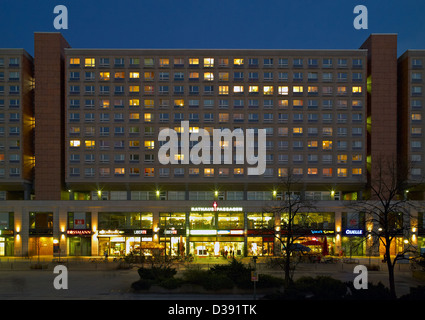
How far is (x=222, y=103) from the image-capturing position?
68562mm

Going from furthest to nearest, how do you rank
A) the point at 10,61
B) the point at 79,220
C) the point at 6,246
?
the point at 10,61
the point at 79,220
the point at 6,246

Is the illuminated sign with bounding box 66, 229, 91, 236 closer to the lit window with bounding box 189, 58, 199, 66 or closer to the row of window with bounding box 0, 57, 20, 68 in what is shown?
the row of window with bounding box 0, 57, 20, 68

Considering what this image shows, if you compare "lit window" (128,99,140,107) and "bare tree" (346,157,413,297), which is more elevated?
"lit window" (128,99,140,107)

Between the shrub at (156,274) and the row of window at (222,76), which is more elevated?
the row of window at (222,76)

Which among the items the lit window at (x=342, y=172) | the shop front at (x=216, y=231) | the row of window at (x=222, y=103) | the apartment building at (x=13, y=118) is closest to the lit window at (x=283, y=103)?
the row of window at (x=222, y=103)

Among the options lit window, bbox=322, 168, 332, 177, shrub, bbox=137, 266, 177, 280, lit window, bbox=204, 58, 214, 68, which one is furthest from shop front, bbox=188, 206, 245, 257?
shrub, bbox=137, 266, 177, 280

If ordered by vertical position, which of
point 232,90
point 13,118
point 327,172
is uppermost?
point 232,90

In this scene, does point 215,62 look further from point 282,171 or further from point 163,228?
point 163,228

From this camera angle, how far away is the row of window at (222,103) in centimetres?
6812

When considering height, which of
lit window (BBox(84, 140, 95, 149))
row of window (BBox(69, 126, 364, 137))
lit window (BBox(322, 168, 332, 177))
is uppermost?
row of window (BBox(69, 126, 364, 137))

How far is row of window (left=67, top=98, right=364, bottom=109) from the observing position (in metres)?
68.1

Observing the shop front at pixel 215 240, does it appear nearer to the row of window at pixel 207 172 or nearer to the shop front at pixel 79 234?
the row of window at pixel 207 172

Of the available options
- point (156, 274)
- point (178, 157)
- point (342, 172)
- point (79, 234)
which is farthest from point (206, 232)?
point (156, 274)

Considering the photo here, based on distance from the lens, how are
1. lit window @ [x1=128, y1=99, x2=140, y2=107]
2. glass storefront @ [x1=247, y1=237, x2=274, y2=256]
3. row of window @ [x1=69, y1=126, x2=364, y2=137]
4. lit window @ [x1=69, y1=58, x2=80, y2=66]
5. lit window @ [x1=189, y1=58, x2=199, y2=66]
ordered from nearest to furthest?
glass storefront @ [x1=247, y1=237, x2=274, y2=256] → lit window @ [x1=69, y1=58, x2=80, y2=66] → row of window @ [x1=69, y1=126, x2=364, y2=137] → lit window @ [x1=128, y1=99, x2=140, y2=107] → lit window @ [x1=189, y1=58, x2=199, y2=66]
